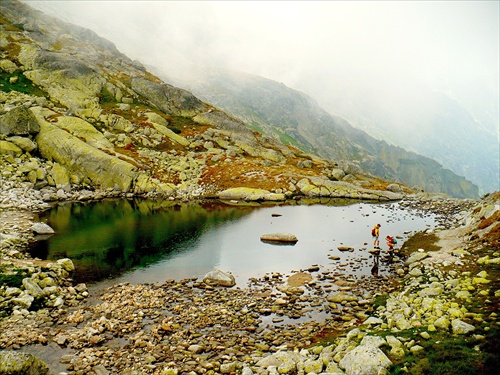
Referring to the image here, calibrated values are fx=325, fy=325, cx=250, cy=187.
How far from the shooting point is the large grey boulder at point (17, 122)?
85.7 m

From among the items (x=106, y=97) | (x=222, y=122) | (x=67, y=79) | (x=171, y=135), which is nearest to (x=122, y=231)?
(x=171, y=135)

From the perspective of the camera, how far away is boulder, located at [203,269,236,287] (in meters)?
33.0

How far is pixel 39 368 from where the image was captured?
18016 millimetres

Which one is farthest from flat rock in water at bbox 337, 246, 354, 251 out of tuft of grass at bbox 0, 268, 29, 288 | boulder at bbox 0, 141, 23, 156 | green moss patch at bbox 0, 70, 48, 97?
green moss patch at bbox 0, 70, 48, 97

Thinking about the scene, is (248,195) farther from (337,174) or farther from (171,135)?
(171,135)

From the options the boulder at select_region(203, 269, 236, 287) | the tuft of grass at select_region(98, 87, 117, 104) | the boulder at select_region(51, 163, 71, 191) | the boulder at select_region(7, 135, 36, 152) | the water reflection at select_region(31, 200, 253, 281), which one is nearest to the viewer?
the boulder at select_region(203, 269, 236, 287)

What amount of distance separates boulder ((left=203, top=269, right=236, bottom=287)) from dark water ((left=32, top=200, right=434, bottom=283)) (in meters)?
1.72

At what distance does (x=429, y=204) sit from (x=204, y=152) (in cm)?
7078

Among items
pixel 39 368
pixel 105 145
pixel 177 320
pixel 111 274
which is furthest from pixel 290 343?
pixel 105 145

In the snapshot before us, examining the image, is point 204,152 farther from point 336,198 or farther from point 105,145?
point 336,198

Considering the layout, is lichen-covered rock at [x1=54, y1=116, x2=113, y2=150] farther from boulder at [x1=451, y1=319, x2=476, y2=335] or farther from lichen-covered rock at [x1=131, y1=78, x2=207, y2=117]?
boulder at [x1=451, y1=319, x2=476, y2=335]

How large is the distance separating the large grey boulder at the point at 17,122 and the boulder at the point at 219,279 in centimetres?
8203

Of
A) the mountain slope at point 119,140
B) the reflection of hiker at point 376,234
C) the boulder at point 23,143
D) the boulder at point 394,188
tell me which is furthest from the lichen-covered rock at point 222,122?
the reflection of hiker at point 376,234

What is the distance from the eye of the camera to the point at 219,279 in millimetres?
33375
